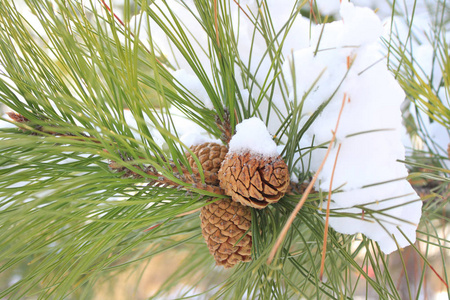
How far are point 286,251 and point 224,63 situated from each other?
8.5 inches

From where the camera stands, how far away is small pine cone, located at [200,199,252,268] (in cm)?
43

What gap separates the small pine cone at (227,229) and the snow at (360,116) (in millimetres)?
108

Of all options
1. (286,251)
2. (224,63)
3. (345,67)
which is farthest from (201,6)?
(286,251)

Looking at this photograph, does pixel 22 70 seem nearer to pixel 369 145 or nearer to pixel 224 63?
pixel 224 63

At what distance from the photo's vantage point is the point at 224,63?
0.42 meters

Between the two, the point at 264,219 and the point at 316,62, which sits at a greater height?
the point at 316,62

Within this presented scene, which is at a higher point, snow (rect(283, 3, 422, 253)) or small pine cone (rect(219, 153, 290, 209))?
snow (rect(283, 3, 422, 253))

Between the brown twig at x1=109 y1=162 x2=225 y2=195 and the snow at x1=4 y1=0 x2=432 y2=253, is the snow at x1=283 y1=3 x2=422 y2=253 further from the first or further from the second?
the brown twig at x1=109 y1=162 x2=225 y2=195

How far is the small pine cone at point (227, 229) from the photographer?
428 millimetres

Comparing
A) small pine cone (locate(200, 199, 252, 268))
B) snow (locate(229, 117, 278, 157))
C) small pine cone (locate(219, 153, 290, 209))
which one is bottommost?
small pine cone (locate(200, 199, 252, 268))

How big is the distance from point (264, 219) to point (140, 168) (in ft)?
0.51

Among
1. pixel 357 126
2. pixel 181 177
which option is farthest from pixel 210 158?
pixel 357 126

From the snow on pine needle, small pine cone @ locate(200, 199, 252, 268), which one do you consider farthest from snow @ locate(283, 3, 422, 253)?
small pine cone @ locate(200, 199, 252, 268)

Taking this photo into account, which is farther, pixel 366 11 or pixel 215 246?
pixel 215 246
